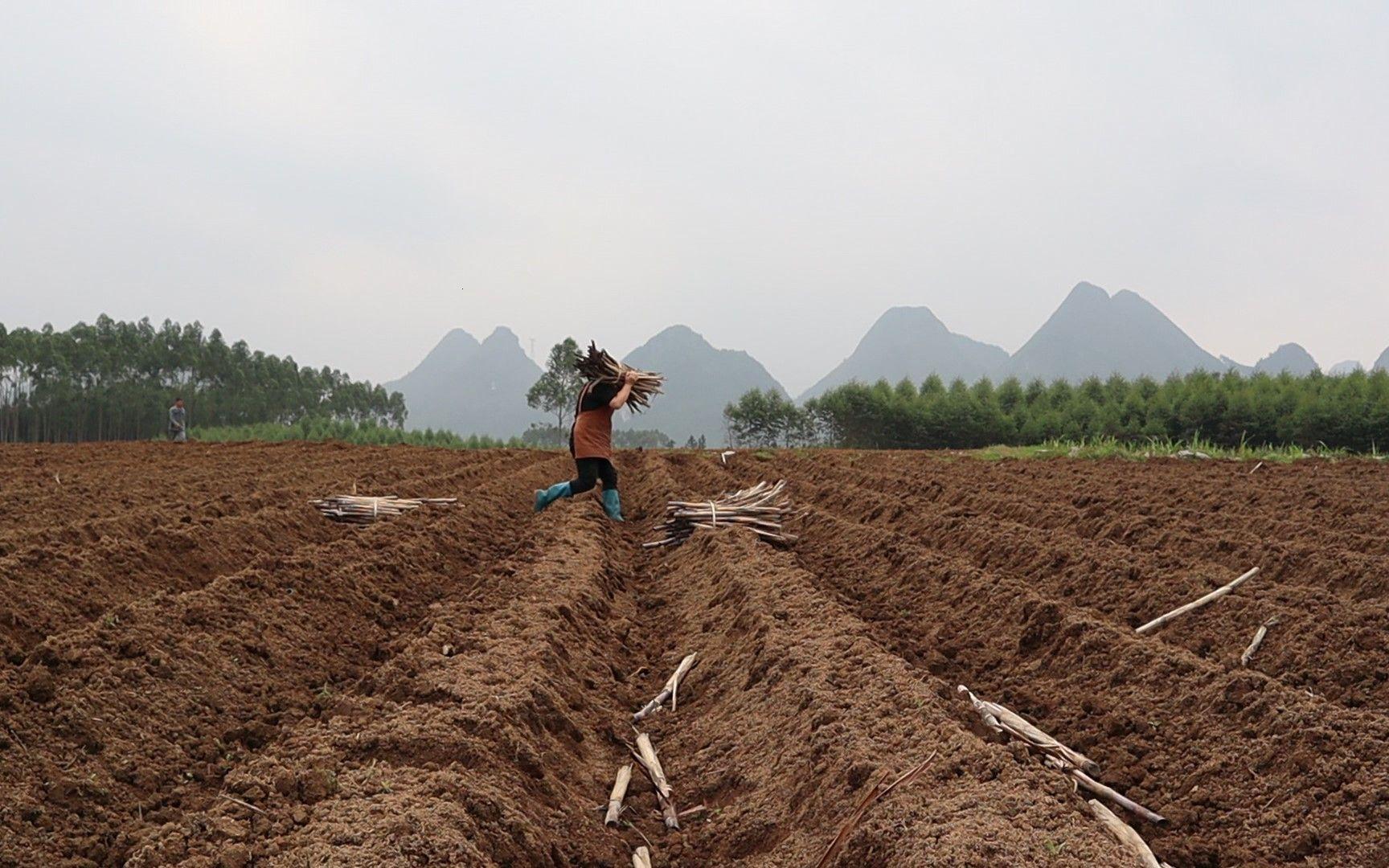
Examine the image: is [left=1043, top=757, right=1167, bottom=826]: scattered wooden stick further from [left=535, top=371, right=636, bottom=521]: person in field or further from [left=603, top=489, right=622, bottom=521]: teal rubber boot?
[left=603, top=489, right=622, bottom=521]: teal rubber boot

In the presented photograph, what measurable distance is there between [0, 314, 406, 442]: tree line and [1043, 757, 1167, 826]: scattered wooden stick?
2204 inches

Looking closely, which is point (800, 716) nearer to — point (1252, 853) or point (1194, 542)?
point (1252, 853)

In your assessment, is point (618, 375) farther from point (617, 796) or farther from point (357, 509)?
point (617, 796)

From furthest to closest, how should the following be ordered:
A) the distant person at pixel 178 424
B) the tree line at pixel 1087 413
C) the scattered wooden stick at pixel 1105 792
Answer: the tree line at pixel 1087 413 → the distant person at pixel 178 424 → the scattered wooden stick at pixel 1105 792

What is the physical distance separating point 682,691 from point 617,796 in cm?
143

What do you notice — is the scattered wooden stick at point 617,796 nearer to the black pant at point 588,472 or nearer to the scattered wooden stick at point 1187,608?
the scattered wooden stick at point 1187,608

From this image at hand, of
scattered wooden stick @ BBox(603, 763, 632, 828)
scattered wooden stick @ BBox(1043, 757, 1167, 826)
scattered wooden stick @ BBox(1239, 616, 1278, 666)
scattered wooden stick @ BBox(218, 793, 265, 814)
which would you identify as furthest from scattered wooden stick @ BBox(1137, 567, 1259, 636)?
scattered wooden stick @ BBox(218, 793, 265, 814)

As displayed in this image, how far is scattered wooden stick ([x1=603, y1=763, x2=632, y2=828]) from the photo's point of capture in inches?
141

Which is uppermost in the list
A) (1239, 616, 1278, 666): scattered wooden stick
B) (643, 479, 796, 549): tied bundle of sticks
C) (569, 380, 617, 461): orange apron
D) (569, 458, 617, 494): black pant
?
(569, 380, 617, 461): orange apron

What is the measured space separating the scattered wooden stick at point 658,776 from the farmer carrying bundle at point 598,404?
5464 millimetres

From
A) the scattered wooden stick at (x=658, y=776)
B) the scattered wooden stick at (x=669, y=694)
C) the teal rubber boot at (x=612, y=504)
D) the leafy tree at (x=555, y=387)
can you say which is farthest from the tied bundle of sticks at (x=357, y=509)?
the leafy tree at (x=555, y=387)

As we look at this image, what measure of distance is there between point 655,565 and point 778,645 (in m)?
3.79

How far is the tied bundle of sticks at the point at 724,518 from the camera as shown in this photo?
29.9 feet

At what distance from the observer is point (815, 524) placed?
984cm
